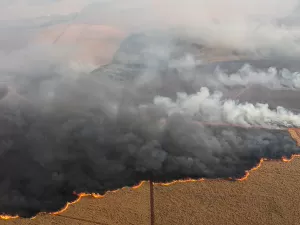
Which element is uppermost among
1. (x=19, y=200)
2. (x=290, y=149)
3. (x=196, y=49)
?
(x=19, y=200)

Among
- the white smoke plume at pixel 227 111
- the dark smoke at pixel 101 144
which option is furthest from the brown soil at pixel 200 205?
the white smoke plume at pixel 227 111

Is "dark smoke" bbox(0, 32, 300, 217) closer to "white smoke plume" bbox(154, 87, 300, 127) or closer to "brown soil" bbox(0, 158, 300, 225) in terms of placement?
"brown soil" bbox(0, 158, 300, 225)

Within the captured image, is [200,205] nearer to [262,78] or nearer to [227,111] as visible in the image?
[227,111]

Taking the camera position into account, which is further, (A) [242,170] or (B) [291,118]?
(B) [291,118]

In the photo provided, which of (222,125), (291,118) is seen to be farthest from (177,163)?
(291,118)

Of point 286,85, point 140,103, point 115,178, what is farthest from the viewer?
point 286,85

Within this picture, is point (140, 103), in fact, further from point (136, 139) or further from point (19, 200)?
point (19, 200)

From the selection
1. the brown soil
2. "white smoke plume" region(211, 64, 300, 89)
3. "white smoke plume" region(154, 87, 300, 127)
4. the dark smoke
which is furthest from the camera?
"white smoke plume" region(211, 64, 300, 89)

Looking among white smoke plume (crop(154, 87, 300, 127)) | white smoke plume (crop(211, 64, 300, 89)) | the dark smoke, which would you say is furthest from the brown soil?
white smoke plume (crop(211, 64, 300, 89))

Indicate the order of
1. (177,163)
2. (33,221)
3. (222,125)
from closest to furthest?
(33,221), (177,163), (222,125)
